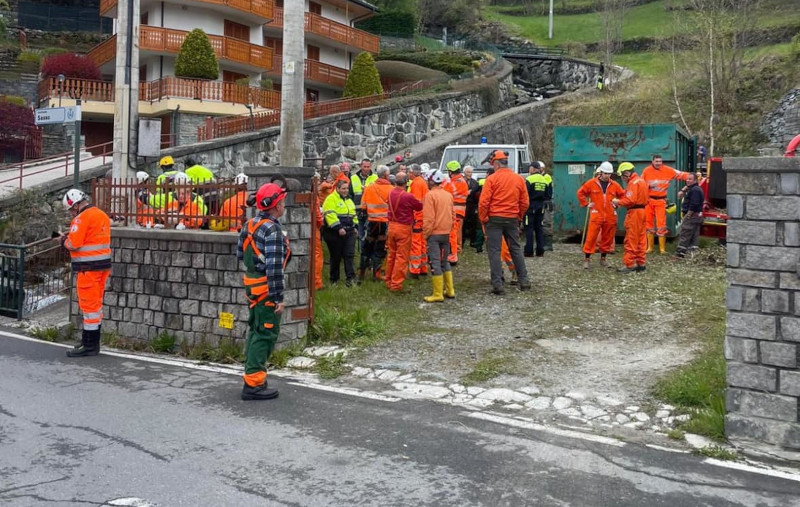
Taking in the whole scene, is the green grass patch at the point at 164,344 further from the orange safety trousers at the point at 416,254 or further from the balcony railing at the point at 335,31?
the balcony railing at the point at 335,31

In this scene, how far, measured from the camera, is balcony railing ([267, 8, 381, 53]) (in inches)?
1371

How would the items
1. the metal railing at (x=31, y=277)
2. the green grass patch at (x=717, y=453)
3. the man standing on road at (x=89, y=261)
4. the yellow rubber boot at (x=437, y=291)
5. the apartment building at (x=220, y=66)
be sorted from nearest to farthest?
1. the green grass patch at (x=717, y=453)
2. the man standing on road at (x=89, y=261)
3. the yellow rubber boot at (x=437, y=291)
4. the metal railing at (x=31, y=277)
5. the apartment building at (x=220, y=66)

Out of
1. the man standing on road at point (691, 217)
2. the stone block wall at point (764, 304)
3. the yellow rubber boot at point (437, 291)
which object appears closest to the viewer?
the stone block wall at point (764, 304)

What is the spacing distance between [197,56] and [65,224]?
1167 cm

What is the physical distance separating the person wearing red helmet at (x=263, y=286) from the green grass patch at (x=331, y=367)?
109cm

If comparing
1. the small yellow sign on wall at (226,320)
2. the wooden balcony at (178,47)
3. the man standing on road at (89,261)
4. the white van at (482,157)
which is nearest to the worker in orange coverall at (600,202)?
the white van at (482,157)

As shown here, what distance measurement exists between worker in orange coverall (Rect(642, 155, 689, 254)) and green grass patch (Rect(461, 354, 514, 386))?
7054 millimetres

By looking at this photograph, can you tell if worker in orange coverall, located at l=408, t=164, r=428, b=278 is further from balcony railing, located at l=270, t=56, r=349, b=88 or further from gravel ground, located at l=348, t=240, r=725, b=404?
balcony railing, located at l=270, t=56, r=349, b=88

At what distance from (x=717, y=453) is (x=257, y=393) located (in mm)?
3987

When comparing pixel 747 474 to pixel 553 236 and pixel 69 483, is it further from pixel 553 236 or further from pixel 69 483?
pixel 553 236

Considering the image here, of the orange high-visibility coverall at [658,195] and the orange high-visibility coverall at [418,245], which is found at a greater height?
the orange high-visibility coverall at [658,195]

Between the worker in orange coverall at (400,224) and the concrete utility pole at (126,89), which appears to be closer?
the worker in orange coverall at (400,224)

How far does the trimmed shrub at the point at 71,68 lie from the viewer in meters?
29.2

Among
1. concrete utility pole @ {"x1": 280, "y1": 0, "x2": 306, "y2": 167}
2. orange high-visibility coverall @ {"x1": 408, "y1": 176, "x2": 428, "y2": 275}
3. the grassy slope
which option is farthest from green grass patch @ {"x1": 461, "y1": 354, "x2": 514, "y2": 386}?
the grassy slope
